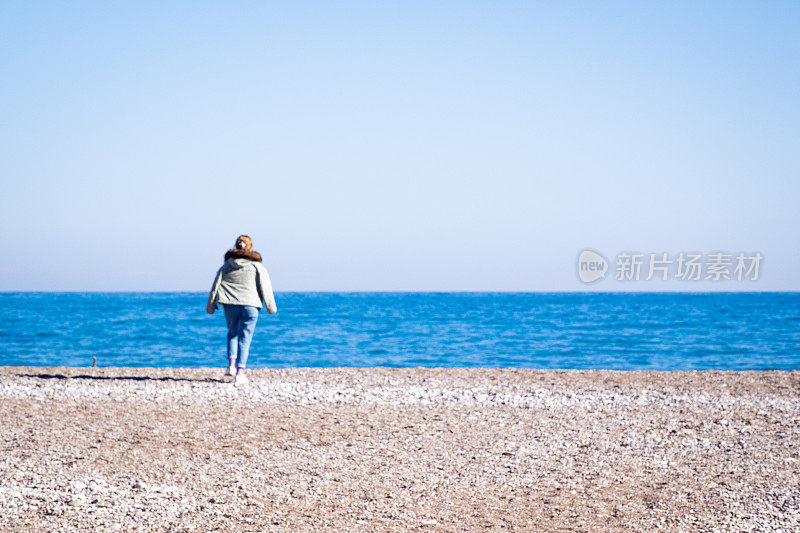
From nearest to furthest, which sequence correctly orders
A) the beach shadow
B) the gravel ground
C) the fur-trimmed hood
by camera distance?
the gravel ground → the fur-trimmed hood → the beach shadow

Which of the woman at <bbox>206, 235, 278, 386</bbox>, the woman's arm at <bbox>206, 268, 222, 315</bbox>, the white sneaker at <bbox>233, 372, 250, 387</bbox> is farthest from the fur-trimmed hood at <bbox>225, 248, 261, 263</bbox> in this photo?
the white sneaker at <bbox>233, 372, 250, 387</bbox>

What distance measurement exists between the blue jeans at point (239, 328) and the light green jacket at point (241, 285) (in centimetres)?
12

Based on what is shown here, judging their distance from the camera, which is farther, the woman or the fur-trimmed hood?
the fur-trimmed hood

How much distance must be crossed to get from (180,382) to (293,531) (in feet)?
19.5

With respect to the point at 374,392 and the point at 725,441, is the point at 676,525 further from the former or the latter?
the point at 374,392

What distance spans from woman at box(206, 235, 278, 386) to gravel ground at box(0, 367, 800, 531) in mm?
689

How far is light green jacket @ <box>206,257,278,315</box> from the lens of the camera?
910cm

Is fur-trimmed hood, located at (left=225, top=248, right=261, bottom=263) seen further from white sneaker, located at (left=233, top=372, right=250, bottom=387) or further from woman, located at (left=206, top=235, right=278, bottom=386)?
white sneaker, located at (left=233, top=372, right=250, bottom=387)

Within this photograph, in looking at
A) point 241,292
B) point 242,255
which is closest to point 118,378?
point 241,292

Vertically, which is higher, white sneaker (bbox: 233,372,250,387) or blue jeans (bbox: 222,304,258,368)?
blue jeans (bbox: 222,304,258,368)

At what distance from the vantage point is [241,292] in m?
9.12

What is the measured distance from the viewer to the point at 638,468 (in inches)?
214

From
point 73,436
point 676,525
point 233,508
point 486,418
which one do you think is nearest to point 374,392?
point 486,418

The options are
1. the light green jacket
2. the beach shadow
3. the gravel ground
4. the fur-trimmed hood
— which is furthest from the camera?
the beach shadow
